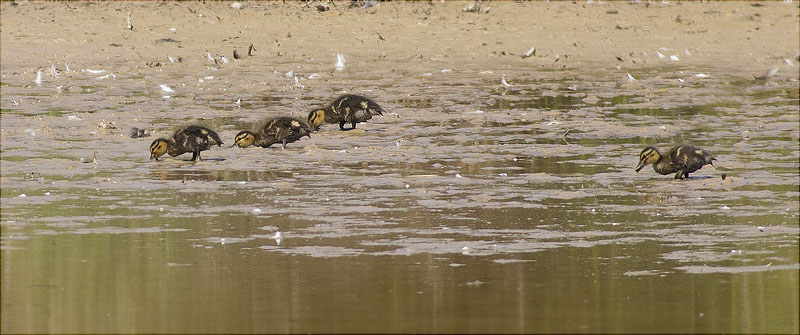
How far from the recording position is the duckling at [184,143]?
1261 centimetres

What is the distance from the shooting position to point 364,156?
12.9 m

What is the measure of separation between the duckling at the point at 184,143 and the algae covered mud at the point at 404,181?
248 mm

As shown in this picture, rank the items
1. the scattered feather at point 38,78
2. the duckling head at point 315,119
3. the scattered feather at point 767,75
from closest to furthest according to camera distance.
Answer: the duckling head at point 315,119
the scattered feather at point 38,78
the scattered feather at point 767,75

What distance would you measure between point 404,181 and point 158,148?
2.92 metres

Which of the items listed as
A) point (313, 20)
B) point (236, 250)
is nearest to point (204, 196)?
point (236, 250)

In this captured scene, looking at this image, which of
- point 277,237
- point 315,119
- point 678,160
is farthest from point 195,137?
point 678,160

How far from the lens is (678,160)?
448 inches

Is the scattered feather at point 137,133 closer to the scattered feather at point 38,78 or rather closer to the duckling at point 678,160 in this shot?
the scattered feather at point 38,78

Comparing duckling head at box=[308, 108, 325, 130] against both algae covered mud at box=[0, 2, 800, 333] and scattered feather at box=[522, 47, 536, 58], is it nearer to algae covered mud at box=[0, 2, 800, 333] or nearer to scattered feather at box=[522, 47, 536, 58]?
algae covered mud at box=[0, 2, 800, 333]

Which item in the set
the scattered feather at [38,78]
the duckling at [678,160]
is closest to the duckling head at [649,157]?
the duckling at [678,160]

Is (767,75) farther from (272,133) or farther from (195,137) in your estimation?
(195,137)

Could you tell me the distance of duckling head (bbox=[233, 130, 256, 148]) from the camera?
43.8 ft

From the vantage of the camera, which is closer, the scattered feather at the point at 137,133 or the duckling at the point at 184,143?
the duckling at the point at 184,143

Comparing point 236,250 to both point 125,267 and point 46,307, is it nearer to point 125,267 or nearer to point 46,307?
point 125,267
